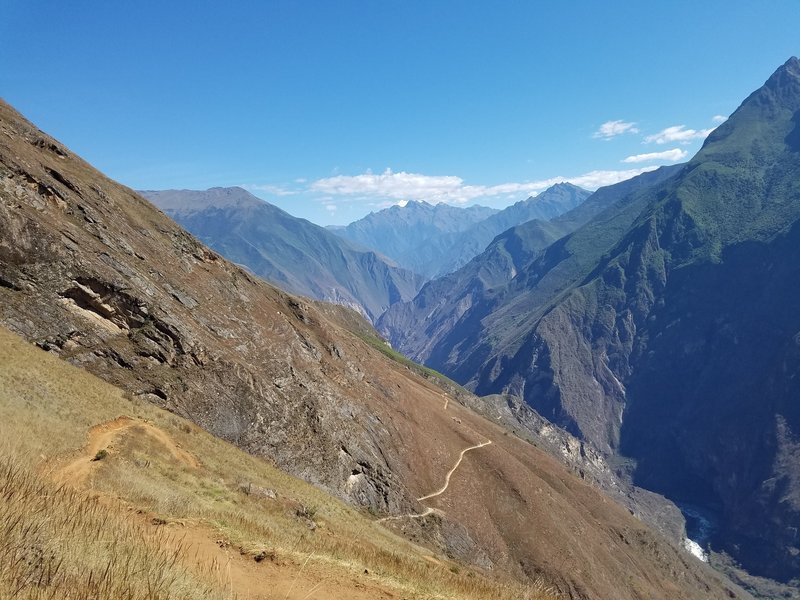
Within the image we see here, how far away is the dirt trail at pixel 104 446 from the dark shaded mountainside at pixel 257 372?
11.0 metres

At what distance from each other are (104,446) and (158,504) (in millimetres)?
9776

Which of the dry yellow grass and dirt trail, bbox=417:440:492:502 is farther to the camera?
dirt trail, bbox=417:440:492:502

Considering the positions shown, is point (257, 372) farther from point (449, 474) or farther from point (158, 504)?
point (158, 504)

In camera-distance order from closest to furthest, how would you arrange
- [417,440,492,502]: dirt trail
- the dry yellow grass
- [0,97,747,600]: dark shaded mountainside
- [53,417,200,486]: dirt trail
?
1. the dry yellow grass
2. [53,417,200,486]: dirt trail
3. [0,97,747,600]: dark shaded mountainside
4. [417,440,492,502]: dirt trail

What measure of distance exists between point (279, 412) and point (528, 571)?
1383 inches

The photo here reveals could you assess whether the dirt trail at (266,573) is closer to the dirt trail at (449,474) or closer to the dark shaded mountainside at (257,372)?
the dark shaded mountainside at (257,372)

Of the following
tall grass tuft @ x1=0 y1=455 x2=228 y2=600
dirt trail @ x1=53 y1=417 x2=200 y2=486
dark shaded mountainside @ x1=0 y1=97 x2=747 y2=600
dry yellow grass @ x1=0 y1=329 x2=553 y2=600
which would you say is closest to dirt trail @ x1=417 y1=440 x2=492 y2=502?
dark shaded mountainside @ x1=0 y1=97 x2=747 y2=600

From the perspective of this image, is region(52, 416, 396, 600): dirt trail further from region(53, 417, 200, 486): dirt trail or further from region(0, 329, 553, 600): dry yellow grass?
region(53, 417, 200, 486): dirt trail

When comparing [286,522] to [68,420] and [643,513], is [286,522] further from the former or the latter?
[643,513]

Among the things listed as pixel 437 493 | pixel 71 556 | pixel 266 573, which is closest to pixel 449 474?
pixel 437 493

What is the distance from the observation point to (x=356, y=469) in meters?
50.9

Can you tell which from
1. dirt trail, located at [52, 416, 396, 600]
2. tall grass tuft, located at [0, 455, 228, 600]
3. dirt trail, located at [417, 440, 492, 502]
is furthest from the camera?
dirt trail, located at [417, 440, 492, 502]

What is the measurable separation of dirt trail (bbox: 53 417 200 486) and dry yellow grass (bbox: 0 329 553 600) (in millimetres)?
166

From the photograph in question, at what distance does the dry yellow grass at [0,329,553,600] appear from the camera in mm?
6270
